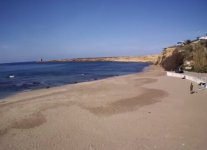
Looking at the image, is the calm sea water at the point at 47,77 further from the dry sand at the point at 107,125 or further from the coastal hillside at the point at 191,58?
the coastal hillside at the point at 191,58

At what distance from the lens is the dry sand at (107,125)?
8.08m

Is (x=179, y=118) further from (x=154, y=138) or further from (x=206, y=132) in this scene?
(x=154, y=138)

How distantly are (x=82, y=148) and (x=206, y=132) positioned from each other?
5.50m

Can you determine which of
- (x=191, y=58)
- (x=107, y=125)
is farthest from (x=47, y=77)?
(x=107, y=125)

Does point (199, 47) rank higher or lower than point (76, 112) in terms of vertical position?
higher

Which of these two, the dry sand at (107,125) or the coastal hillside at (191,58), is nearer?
the dry sand at (107,125)

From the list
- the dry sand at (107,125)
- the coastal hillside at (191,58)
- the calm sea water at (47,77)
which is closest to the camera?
the dry sand at (107,125)

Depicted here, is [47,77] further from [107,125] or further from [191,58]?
[107,125]

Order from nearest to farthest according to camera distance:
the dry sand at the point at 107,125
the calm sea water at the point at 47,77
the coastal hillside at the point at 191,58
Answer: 1. the dry sand at the point at 107,125
2. the calm sea water at the point at 47,77
3. the coastal hillside at the point at 191,58

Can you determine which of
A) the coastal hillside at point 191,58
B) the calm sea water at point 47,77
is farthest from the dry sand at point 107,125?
the coastal hillside at point 191,58

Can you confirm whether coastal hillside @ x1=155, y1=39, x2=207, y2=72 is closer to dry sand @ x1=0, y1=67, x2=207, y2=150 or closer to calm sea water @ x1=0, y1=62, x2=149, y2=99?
calm sea water @ x1=0, y1=62, x2=149, y2=99

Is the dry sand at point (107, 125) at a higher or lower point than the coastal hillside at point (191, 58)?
lower

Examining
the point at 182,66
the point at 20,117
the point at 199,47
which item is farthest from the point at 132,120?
the point at 182,66

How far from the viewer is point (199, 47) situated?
102 feet
